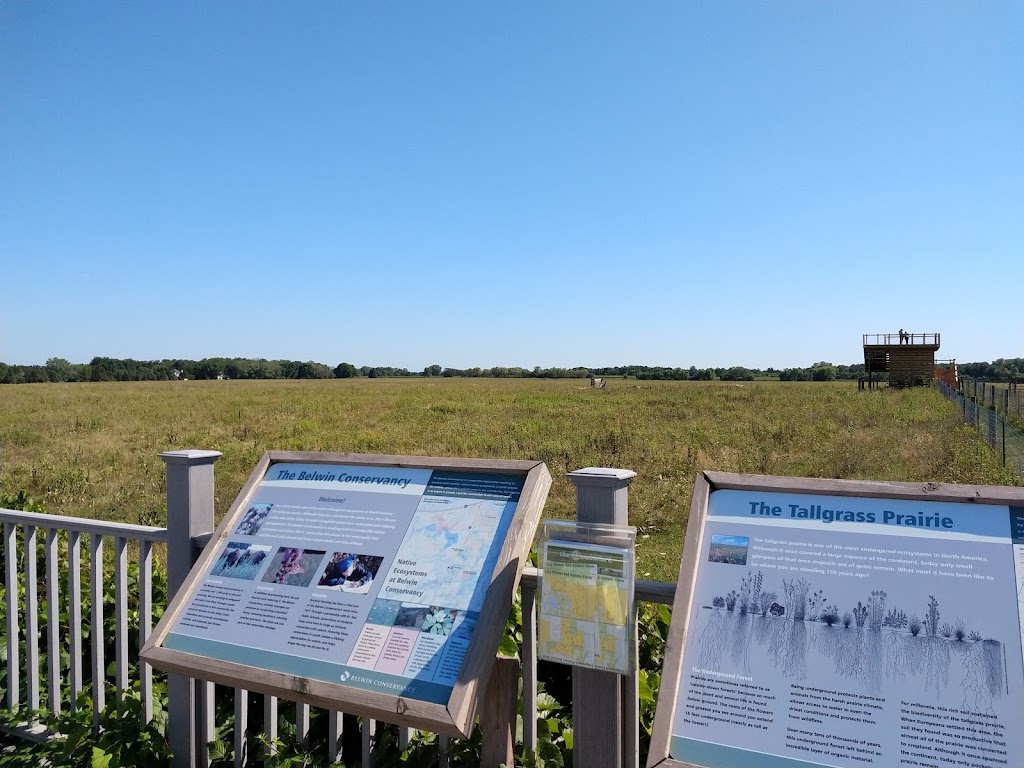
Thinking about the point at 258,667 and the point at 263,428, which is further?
the point at 263,428

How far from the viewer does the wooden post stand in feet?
7.66

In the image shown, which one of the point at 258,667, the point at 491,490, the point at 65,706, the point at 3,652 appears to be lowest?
the point at 65,706

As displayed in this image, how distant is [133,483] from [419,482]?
12.0 m

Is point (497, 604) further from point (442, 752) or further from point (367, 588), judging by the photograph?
point (442, 752)

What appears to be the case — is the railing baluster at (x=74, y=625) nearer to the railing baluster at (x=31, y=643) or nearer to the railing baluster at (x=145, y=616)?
the railing baluster at (x=31, y=643)

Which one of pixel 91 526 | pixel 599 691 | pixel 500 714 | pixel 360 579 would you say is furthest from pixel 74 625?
pixel 599 691

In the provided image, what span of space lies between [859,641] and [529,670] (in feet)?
3.77

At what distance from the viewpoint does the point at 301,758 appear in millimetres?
2732

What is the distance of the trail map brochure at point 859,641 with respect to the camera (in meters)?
1.63

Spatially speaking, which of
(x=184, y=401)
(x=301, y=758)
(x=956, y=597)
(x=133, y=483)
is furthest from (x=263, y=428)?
(x=956, y=597)

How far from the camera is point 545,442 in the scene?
16359 millimetres

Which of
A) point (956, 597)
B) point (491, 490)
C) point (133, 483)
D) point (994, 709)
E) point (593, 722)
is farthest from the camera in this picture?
point (133, 483)

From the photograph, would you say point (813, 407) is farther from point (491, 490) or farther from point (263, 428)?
point (491, 490)

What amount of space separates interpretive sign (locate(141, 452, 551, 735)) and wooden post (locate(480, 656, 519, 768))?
28 cm
